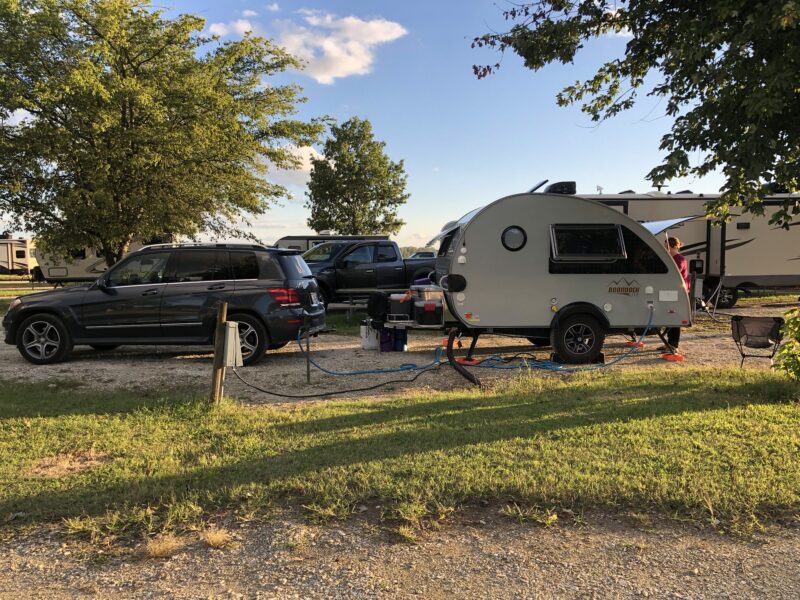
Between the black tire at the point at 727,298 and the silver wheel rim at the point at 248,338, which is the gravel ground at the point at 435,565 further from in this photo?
the black tire at the point at 727,298

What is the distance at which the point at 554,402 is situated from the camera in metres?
5.89

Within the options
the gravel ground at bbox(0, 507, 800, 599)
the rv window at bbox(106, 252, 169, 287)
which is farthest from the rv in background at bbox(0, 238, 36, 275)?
the gravel ground at bbox(0, 507, 800, 599)

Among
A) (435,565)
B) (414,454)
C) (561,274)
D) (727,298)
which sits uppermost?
(561,274)

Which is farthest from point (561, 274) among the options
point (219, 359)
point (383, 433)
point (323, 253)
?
point (323, 253)

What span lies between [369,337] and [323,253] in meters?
5.21

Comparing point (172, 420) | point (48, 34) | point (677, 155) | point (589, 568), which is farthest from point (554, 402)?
point (48, 34)

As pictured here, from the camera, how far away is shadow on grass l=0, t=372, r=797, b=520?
3688 millimetres

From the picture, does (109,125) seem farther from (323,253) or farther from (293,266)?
(293,266)

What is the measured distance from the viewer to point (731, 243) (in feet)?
50.3

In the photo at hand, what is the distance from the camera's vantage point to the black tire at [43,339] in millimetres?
8266

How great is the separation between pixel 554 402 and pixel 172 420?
385cm

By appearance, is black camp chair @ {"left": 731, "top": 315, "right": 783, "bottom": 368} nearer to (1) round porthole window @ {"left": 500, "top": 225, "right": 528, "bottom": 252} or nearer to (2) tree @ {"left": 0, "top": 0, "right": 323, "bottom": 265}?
(1) round porthole window @ {"left": 500, "top": 225, "right": 528, "bottom": 252}

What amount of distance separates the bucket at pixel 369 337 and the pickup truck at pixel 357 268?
418 centimetres

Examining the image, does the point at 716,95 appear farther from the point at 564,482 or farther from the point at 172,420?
the point at 172,420
